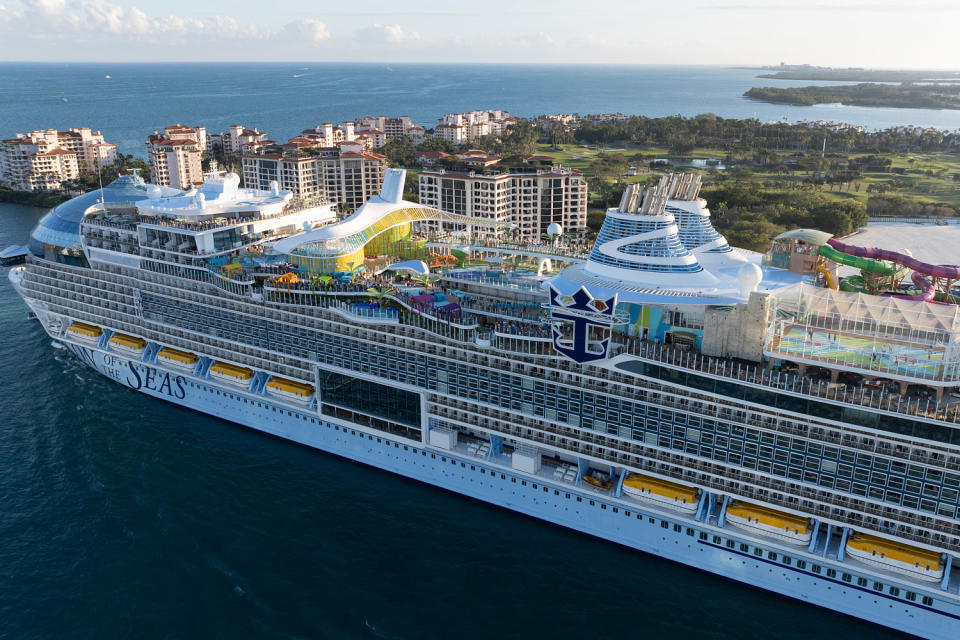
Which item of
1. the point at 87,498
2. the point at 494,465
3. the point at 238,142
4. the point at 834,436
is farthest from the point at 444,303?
the point at 238,142

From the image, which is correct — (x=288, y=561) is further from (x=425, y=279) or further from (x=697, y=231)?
(x=697, y=231)

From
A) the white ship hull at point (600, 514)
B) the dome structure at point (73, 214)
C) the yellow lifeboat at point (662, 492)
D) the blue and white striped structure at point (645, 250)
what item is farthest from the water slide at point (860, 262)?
the dome structure at point (73, 214)

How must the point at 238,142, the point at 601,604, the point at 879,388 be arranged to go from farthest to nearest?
1. the point at 238,142
2. the point at 601,604
3. the point at 879,388

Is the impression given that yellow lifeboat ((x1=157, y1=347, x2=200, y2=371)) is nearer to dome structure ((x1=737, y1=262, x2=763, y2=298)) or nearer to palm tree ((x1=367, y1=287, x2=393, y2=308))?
palm tree ((x1=367, y1=287, x2=393, y2=308))

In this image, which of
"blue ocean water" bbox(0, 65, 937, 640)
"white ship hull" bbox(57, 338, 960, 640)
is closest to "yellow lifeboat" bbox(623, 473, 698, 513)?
"white ship hull" bbox(57, 338, 960, 640)

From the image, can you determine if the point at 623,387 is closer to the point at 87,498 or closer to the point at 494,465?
the point at 494,465

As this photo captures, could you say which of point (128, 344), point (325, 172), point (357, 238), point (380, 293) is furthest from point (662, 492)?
point (325, 172)
